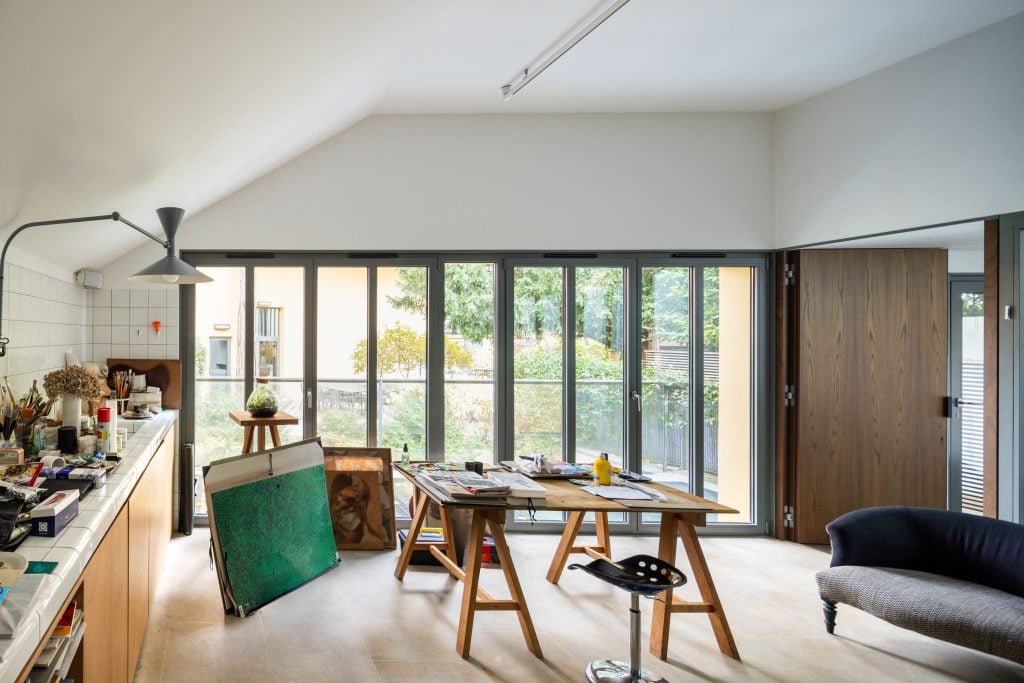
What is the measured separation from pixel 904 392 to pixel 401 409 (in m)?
3.71

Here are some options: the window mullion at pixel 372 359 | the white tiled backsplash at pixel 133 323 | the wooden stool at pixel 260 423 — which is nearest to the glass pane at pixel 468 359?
the window mullion at pixel 372 359

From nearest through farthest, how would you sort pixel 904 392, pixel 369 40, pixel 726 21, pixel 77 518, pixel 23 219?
pixel 77 518
pixel 23 219
pixel 369 40
pixel 726 21
pixel 904 392

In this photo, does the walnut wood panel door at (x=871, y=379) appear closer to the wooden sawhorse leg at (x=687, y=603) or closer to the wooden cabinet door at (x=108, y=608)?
the wooden sawhorse leg at (x=687, y=603)

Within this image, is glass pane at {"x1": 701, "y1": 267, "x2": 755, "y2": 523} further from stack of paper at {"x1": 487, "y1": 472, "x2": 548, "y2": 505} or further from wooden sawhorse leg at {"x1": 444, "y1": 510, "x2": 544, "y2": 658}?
wooden sawhorse leg at {"x1": 444, "y1": 510, "x2": 544, "y2": 658}

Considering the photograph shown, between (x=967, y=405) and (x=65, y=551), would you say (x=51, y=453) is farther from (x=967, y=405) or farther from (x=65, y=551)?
(x=967, y=405)

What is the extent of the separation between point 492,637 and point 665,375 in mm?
2417

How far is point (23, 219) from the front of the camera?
2627 mm

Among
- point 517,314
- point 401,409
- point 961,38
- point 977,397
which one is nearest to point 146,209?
point 401,409

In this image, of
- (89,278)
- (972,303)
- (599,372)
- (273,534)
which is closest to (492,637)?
(273,534)

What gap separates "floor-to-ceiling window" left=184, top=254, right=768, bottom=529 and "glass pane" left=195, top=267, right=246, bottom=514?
11mm

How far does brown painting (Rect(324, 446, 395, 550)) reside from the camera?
4.09 m

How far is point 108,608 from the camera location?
1936mm

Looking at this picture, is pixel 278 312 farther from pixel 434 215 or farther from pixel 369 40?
pixel 369 40

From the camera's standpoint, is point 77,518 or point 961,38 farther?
point 961,38
